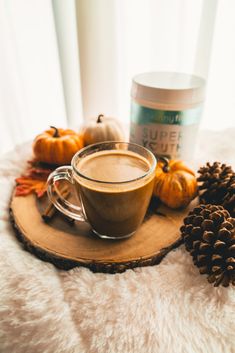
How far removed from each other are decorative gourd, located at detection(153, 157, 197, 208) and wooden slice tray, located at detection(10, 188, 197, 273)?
27 millimetres

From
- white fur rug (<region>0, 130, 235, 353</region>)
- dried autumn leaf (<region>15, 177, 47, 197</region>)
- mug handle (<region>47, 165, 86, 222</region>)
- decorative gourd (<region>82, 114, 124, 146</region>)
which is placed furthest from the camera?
decorative gourd (<region>82, 114, 124, 146</region>)

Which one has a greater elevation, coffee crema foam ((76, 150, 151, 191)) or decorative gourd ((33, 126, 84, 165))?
coffee crema foam ((76, 150, 151, 191))

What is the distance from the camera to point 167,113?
0.64 meters

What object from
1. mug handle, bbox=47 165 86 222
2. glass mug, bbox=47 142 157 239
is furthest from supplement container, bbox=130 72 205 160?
mug handle, bbox=47 165 86 222

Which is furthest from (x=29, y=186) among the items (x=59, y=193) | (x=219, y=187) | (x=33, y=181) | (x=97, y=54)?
(x=97, y=54)

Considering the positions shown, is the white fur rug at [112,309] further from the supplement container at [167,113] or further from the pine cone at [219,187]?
the supplement container at [167,113]

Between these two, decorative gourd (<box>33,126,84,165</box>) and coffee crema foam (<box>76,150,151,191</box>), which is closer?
coffee crema foam (<box>76,150,151,191</box>)

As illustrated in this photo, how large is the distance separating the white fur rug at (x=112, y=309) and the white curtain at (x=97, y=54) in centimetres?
57

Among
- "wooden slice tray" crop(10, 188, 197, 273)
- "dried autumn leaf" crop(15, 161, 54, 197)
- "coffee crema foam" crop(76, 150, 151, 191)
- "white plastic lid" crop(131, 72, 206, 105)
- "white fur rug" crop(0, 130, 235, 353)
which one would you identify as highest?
"white plastic lid" crop(131, 72, 206, 105)

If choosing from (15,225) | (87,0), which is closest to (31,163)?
(15,225)

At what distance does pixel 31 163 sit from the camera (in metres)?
0.77

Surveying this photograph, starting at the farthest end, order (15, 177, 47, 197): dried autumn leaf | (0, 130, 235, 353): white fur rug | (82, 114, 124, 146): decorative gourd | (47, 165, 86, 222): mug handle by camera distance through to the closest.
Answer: (82, 114, 124, 146): decorative gourd < (15, 177, 47, 197): dried autumn leaf < (47, 165, 86, 222): mug handle < (0, 130, 235, 353): white fur rug

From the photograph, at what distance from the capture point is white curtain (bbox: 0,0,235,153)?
0.82m

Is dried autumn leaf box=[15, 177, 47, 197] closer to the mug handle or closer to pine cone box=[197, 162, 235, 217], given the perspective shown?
the mug handle
